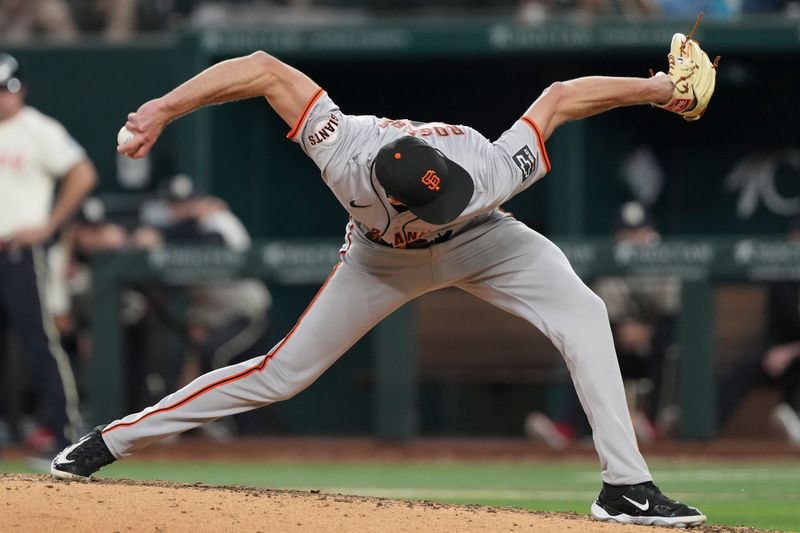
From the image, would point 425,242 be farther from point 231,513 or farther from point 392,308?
point 231,513

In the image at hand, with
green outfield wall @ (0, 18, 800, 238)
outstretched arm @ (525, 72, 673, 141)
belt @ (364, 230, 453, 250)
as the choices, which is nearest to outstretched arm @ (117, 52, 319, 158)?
belt @ (364, 230, 453, 250)

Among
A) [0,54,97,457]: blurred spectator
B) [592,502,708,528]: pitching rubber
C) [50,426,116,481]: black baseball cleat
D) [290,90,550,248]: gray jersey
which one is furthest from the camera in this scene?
[0,54,97,457]: blurred spectator

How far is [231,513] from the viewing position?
15.2ft

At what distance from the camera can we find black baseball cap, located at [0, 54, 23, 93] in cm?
807

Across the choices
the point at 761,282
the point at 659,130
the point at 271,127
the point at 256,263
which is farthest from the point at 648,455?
the point at 271,127

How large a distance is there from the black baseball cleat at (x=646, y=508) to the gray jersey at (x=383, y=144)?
3.38 feet

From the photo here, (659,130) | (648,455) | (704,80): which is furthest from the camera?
(659,130)

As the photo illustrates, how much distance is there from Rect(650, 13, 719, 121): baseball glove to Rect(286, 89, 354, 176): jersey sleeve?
3.69ft

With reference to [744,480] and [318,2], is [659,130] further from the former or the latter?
[744,480]

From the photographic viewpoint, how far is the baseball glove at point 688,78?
16.6ft

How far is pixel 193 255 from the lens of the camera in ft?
33.4

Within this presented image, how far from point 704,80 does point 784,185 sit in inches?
283

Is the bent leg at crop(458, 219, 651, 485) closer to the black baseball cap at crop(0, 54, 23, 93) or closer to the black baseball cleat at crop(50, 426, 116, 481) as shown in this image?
the black baseball cleat at crop(50, 426, 116, 481)

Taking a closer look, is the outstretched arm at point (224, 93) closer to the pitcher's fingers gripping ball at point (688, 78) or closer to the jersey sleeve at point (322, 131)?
the jersey sleeve at point (322, 131)
